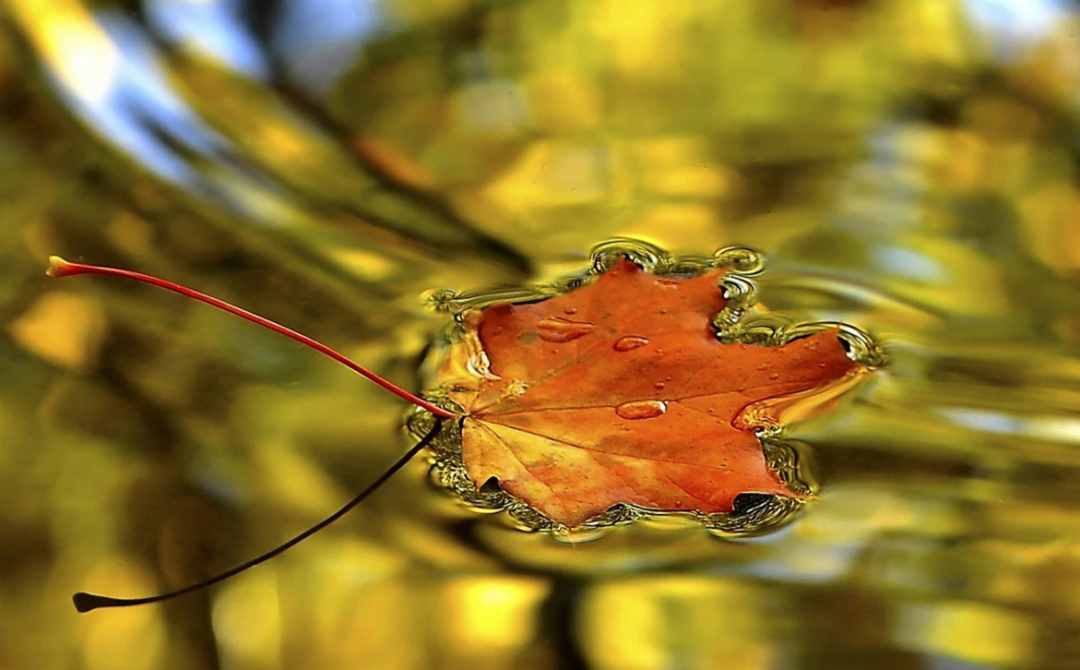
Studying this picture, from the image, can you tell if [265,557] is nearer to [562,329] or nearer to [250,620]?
[250,620]

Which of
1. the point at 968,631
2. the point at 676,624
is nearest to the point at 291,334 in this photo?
the point at 676,624

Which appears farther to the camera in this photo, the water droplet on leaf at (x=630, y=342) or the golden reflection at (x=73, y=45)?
the golden reflection at (x=73, y=45)

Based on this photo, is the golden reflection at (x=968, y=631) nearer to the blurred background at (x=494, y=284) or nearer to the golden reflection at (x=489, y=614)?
the blurred background at (x=494, y=284)

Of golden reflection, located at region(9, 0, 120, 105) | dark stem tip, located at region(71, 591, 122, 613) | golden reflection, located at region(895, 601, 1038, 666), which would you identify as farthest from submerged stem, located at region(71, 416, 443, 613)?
golden reflection, located at region(9, 0, 120, 105)

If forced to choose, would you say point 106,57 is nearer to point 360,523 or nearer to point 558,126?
point 558,126

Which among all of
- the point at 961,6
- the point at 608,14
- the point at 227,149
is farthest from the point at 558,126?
the point at 961,6

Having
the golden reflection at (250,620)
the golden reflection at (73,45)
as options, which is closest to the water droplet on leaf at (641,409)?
the golden reflection at (250,620)
